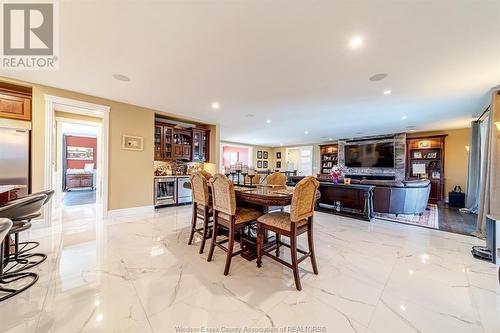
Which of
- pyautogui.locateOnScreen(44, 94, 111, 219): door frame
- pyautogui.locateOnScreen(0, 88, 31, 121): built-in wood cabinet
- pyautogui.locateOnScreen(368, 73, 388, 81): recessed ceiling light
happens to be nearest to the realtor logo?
pyautogui.locateOnScreen(0, 88, 31, 121): built-in wood cabinet

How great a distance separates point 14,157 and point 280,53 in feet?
14.6

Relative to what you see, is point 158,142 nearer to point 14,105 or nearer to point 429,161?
point 14,105

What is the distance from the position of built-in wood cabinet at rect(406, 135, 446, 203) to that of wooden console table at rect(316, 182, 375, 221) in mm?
3983

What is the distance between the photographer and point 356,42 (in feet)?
7.13

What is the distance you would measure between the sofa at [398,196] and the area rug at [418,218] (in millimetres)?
135

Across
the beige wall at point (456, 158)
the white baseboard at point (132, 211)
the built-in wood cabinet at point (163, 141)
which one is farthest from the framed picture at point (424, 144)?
the white baseboard at point (132, 211)

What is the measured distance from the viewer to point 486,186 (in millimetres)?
3377

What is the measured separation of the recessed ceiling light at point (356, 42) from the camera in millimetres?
2102

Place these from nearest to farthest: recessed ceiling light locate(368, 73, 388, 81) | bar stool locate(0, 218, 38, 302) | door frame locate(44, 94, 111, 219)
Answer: bar stool locate(0, 218, 38, 302) → recessed ceiling light locate(368, 73, 388, 81) → door frame locate(44, 94, 111, 219)

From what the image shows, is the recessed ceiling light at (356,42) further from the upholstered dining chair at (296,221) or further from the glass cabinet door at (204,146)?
the glass cabinet door at (204,146)

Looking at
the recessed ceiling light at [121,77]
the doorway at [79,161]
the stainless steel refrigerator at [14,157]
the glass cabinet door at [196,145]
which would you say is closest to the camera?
the recessed ceiling light at [121,77]

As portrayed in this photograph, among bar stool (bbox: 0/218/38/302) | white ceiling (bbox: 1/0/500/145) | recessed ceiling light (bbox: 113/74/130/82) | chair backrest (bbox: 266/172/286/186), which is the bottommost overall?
bar stool (bbox: 0/218/38/302)

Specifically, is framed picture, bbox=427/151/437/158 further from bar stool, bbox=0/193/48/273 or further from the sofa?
bar stool, bbox=0/193/48/273

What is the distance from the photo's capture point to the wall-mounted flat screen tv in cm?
811
